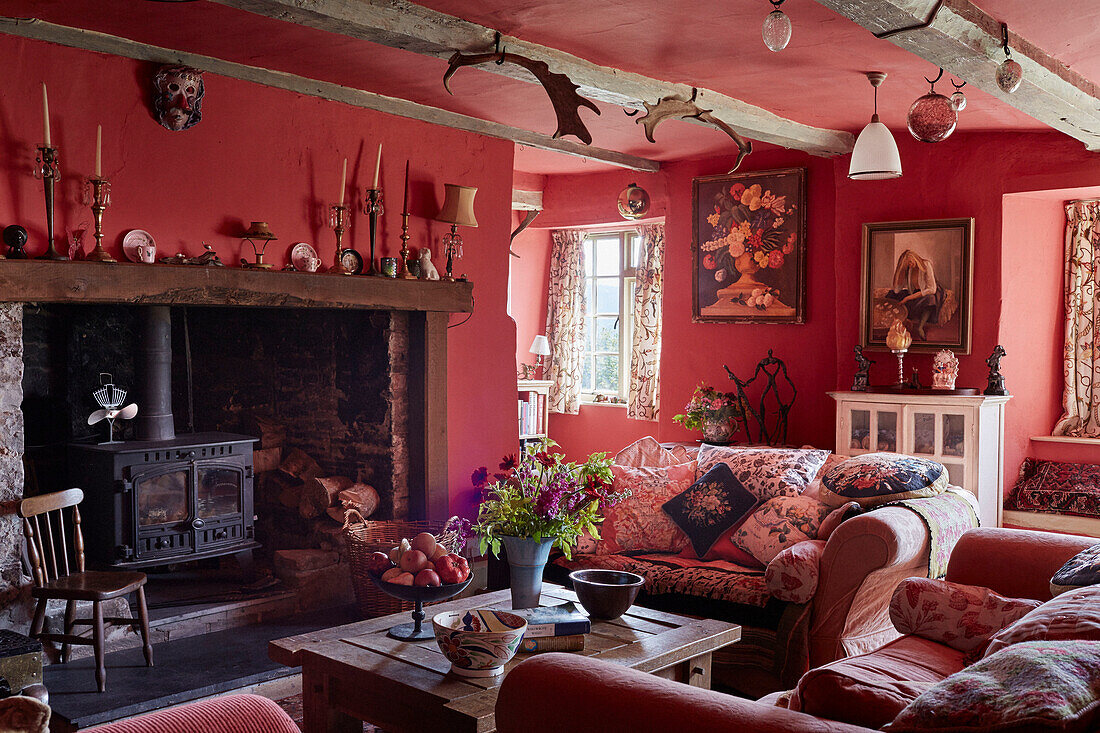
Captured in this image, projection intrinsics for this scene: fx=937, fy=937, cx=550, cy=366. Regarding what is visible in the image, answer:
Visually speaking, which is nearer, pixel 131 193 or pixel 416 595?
pixel 416 595

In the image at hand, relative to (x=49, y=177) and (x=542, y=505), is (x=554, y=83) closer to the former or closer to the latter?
(x=542, y=505)

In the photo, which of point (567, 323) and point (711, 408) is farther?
point (567, 323)

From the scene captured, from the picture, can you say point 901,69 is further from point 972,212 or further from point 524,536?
point 524,536

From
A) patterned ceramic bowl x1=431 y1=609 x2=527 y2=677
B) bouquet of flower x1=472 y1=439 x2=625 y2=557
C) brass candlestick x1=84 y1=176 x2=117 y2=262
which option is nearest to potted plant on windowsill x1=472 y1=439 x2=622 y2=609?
bouquet of flower x1=472 y1=439 x2=625 y2=557

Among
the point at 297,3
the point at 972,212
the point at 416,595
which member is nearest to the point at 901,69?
the point at 972,212

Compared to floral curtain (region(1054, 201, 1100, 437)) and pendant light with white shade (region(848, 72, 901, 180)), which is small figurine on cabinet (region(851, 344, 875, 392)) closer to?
floral curtain (region(1054, 201, 1100, 437))

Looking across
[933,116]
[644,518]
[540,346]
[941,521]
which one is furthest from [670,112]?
[540,346]

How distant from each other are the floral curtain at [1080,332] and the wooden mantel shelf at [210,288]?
3.93 m

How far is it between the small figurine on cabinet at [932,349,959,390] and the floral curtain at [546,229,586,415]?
354 centimetres

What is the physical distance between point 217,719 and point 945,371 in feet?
16.4

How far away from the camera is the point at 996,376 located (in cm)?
548

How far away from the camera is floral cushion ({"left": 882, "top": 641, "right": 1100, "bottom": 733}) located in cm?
138

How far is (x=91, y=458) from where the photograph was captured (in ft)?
13.6

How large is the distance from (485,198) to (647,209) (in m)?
1.98
